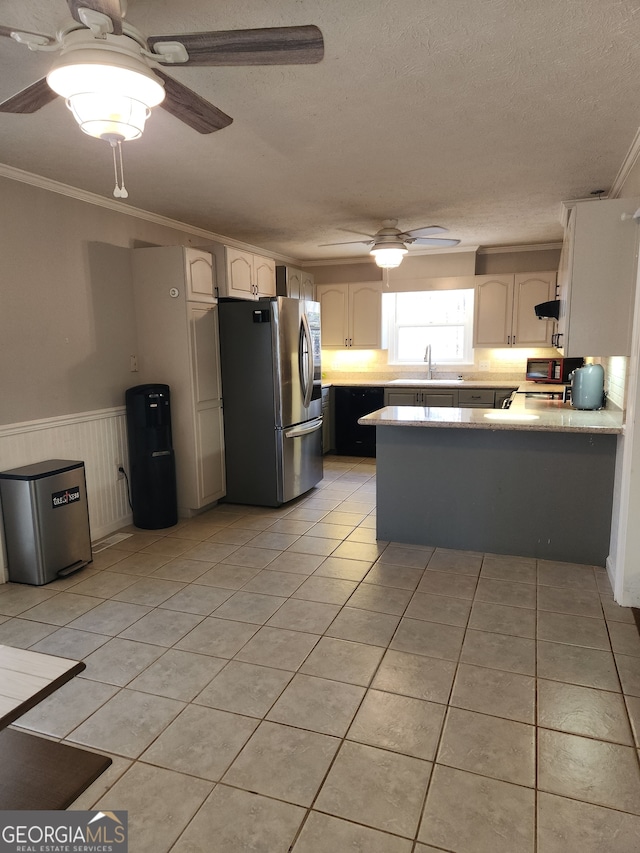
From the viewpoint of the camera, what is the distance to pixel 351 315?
6594mm

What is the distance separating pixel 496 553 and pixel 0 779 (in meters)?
2.98

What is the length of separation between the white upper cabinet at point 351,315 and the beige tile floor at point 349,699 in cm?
366

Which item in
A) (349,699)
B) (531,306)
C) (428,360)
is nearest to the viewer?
(349,699)

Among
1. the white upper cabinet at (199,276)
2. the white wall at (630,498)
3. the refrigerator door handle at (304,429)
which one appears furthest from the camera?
the refrigerator door handle at (304,429)

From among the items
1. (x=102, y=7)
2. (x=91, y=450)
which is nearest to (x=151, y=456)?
(x=91, y=450)

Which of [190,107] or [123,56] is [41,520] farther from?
[123,56]

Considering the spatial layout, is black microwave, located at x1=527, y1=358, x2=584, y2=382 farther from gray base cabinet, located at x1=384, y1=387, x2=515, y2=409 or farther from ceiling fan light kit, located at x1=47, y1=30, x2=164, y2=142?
ceiling fan light kit, located at x1=47, y1=30, x2=164, y2=142

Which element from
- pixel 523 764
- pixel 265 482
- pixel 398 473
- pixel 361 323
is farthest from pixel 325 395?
pixel 523 764

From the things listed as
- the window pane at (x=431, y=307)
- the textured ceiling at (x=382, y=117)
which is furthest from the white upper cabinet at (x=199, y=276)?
the window pane at (x=431, y=307)

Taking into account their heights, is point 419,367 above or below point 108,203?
below

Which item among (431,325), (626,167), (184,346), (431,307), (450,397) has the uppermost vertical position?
(626,167)

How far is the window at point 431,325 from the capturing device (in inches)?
257

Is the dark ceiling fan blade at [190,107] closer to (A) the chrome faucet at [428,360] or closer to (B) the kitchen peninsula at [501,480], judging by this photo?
(B) the kitchen peninsula at [501,480]

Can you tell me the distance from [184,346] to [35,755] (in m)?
3.20
